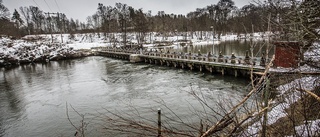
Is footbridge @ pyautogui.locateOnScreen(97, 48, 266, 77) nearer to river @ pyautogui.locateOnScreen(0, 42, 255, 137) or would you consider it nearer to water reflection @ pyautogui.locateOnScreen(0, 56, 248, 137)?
river @ pyautogui.locateOnScreen(0, 42, 255, 137)

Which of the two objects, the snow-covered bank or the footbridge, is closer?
the footbridge

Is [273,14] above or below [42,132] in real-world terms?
above

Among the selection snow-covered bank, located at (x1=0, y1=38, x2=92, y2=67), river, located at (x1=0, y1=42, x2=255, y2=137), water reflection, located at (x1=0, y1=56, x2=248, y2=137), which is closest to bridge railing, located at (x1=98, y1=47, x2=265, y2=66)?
river, located at (x1=0, y1=42, x2=255, y2=137)

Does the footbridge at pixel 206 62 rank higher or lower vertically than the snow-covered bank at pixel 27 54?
lower

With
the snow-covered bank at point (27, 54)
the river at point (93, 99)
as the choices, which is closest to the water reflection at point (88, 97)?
the river at point (93, 99)

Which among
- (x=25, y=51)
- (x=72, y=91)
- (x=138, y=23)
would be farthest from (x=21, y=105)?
(x=138, y=23)

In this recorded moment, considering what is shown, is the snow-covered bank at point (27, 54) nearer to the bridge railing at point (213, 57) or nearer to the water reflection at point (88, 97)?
the water reflection at point (88, 97)

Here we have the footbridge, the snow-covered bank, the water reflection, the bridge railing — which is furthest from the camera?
the snow-covered bank

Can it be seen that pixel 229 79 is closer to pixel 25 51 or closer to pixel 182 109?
pixel 182 109

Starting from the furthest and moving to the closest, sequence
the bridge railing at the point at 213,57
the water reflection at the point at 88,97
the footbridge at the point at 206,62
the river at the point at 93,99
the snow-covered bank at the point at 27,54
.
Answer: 1. the snow-covered bank at the point at 27,54
2. the footbridge at the point at 206,62
3. the bridge railing at the point at 213,57
4. the water reflection at the point at 88,97
5. the river at the point at 93,99

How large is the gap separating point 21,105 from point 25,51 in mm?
39188

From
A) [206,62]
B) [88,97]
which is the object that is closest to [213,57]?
[206,62]

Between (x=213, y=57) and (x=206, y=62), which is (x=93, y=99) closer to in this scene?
(x=206, y=62)

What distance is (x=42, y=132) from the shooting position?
1055cm
